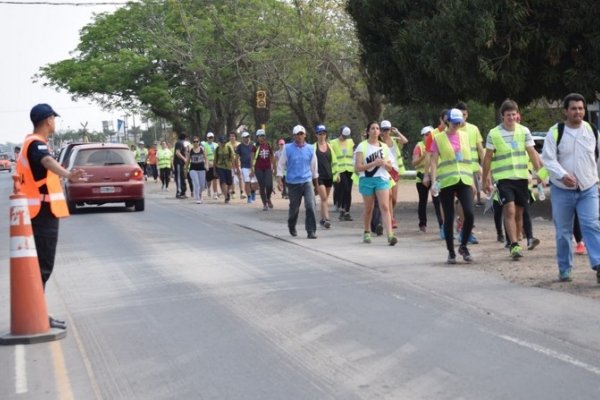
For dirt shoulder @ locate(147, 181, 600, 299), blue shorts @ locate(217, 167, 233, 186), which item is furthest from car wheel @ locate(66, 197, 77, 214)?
dirt shoulder @ locate(147, 181, 600, 299)

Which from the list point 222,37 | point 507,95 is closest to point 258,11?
point 222,37

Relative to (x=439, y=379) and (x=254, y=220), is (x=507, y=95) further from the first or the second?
(x=439, y=379)

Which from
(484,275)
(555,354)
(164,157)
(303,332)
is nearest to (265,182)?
(164,157)

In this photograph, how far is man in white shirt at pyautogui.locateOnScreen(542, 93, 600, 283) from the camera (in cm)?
996

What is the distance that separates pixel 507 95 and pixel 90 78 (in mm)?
42286

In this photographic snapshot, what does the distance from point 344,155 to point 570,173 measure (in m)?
9.54

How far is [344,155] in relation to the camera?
19.4m

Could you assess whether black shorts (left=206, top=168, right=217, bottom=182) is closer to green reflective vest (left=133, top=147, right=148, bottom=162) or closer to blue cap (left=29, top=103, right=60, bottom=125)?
green reflective vest (left=133, top=147, right=148, bottom=162)

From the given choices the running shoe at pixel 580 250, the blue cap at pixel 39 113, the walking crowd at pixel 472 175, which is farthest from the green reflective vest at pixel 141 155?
the blue cap at pixel 39 113

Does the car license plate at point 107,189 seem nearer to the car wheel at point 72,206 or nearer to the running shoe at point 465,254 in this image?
the car wheel at point 72,206

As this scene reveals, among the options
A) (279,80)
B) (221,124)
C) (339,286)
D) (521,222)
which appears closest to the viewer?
(339,286)

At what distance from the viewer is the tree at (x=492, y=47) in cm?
1792

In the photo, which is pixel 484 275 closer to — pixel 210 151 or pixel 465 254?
pixel 465 254

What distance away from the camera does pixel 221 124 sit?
5478cm
